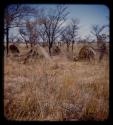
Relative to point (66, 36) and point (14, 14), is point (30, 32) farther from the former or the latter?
point (66, 36)

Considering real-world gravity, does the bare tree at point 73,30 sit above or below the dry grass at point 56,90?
above

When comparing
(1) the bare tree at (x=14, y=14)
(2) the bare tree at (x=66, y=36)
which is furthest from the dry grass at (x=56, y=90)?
(1) the bare tree at (x=14, y=14)

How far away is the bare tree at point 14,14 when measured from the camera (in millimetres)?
2184

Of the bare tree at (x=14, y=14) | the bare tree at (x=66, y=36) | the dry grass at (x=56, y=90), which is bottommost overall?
the dry grass at (x=56, y=90)

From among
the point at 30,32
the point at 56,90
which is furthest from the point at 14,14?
the point at 56,90

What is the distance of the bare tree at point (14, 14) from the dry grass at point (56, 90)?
0.31 meters

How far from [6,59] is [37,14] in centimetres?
53

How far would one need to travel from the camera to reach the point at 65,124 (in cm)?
217

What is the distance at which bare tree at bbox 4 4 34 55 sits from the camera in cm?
218

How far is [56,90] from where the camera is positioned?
Answer: 7.55ft

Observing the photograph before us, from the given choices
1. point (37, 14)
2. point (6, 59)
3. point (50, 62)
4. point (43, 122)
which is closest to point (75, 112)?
point (43, 122)

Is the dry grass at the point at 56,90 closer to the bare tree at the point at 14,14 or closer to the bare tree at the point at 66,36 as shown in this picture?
the bare tree at the point at 66,36

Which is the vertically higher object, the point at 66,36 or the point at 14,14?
the point at 14,14

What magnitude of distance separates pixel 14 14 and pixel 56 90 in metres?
0.84
